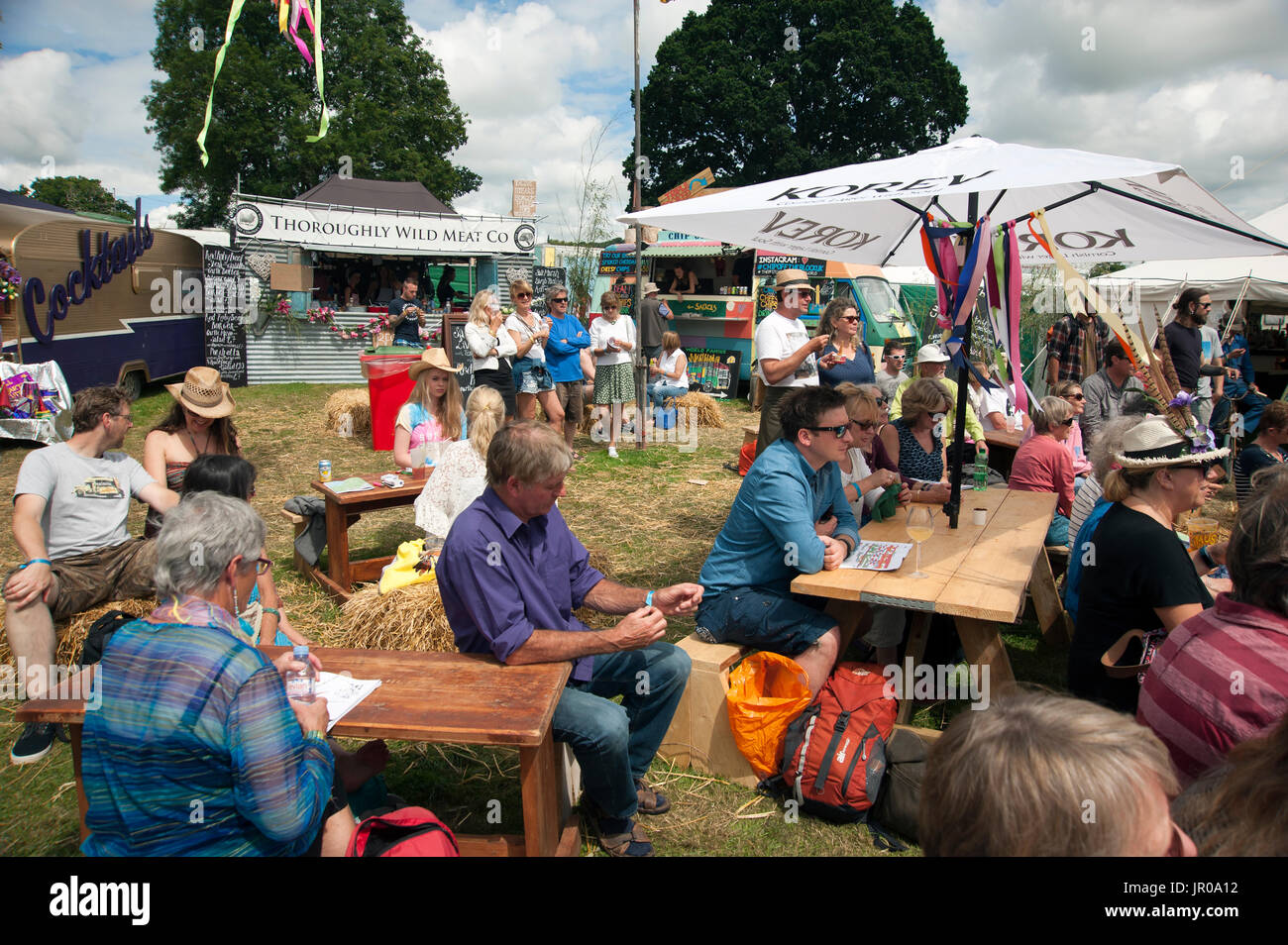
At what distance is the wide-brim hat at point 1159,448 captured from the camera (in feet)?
9.03

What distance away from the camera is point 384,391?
9383 mm

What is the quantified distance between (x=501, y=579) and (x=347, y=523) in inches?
122

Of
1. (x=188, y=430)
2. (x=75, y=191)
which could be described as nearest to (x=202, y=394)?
(x=188, y=430)

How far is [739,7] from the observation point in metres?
39.6

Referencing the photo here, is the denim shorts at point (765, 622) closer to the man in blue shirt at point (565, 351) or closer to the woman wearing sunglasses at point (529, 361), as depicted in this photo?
the woman wearing sunglasses at point (529, 361)

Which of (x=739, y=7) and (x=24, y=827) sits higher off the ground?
(x=739, y=7)

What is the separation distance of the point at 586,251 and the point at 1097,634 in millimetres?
13307

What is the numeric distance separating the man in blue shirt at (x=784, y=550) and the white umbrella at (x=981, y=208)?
999mm

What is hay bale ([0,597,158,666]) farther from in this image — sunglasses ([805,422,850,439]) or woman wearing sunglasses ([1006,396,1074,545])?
woman wearing sunglasses ([1006,396,1074,545])

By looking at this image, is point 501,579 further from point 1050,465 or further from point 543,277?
point 543,277

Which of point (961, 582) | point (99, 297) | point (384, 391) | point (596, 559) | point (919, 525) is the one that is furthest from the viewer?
point (99, 297)

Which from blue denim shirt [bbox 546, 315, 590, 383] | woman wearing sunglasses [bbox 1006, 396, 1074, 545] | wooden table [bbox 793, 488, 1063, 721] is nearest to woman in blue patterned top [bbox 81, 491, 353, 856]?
wooden table [bbox 793, 488, 1063, 721]

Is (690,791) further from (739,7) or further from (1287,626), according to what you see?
(739,7)
